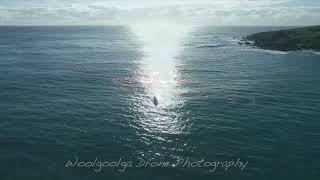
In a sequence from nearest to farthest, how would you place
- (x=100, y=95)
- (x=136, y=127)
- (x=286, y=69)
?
1. (x=136, y=127)
2. (x=100, y=95)
3. (x=286, y=69)

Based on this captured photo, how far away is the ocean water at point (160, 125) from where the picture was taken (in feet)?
158

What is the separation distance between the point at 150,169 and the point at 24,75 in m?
77.5

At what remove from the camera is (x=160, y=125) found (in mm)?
64625

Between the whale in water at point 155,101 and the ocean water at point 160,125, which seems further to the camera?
the whale in water at point 155,101

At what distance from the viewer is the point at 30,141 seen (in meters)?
57.2

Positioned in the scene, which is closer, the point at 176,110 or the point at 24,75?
the point at 176,110

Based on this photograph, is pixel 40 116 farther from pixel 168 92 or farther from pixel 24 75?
pixel 24 75

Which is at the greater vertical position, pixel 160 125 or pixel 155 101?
pixel 155 101

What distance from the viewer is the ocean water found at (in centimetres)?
4825

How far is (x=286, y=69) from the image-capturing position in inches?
4870

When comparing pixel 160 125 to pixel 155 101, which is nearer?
pixel 160 125

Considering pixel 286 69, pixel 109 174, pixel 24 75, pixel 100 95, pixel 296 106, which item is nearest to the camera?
pixel 109 174

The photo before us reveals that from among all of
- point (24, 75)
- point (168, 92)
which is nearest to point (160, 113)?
point (168, 92)

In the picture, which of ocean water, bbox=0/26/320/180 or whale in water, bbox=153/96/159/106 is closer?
ocean water, bbox=0/26/320/180
